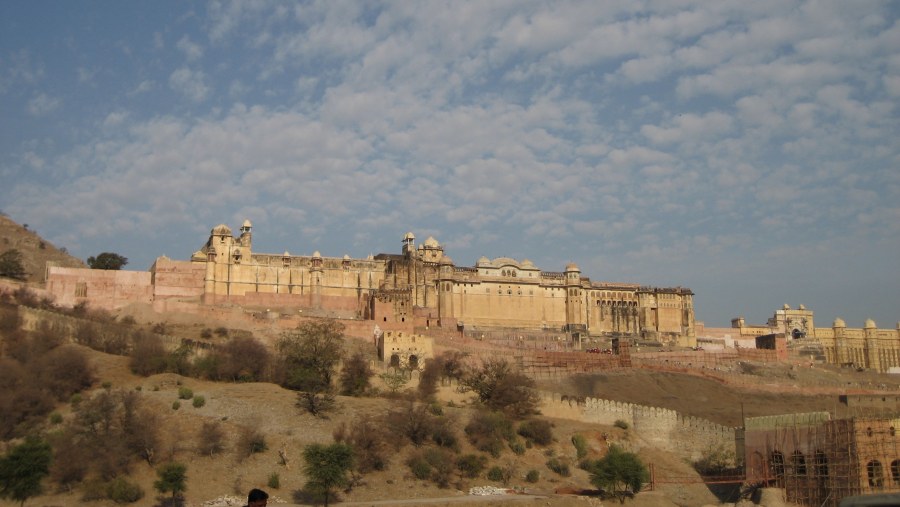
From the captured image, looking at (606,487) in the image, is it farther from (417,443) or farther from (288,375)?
(288,375)

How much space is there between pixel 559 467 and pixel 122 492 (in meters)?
18.9

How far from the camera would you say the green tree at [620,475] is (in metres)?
39.1

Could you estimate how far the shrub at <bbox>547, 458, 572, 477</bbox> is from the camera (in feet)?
139

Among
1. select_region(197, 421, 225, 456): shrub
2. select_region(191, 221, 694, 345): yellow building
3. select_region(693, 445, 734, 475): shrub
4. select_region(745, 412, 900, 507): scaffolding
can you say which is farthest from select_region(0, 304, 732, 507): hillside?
select_region(191, 221, 694, 345): yellow building

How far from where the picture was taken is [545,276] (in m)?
84.2

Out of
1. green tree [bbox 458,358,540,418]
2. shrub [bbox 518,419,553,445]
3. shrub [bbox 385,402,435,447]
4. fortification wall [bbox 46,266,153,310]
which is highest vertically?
fortification wall [bbox 46,266,153,310]

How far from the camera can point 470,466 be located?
133 ft

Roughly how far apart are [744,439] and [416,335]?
79.0 ft

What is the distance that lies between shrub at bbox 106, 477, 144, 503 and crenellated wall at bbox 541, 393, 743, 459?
22002mm

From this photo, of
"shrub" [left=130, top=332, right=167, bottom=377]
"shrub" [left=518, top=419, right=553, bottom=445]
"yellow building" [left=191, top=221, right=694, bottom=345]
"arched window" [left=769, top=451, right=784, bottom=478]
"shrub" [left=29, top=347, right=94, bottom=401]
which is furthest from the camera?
"yellow building" [left=191, top=221, right=694, bottom=345]

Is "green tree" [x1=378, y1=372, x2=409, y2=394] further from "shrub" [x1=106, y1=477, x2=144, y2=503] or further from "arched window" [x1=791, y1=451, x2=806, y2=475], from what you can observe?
"arched window" [x1=791, y1=451, x2=806, y2=475]

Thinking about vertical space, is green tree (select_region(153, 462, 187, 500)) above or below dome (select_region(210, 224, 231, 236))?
below

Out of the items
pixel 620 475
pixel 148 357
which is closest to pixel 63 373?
pixel 148 357

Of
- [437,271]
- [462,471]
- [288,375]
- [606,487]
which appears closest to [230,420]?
[288,375]
